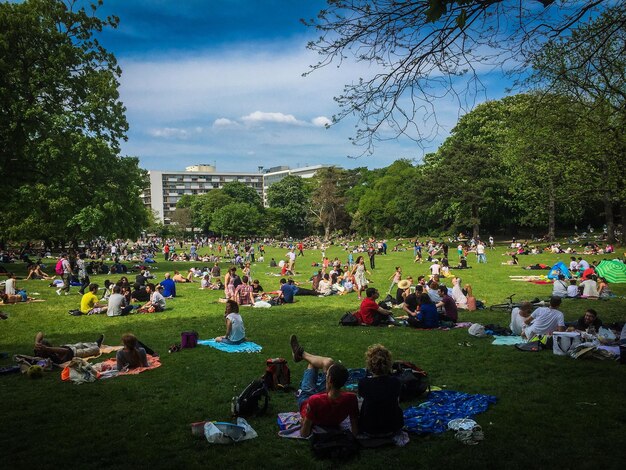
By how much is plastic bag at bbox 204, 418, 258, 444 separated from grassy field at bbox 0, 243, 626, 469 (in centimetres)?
10

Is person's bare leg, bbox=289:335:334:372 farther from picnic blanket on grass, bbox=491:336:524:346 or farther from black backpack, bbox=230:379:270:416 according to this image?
picnic blanket on grass, bbox=491:336:524:346

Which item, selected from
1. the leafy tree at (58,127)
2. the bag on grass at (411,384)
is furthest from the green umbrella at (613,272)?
the leafy tree at (58,127)

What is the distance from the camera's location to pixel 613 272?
802 inches

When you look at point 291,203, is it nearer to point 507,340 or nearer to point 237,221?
point 237,221

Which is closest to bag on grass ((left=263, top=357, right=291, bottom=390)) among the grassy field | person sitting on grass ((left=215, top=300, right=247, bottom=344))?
the grassy field

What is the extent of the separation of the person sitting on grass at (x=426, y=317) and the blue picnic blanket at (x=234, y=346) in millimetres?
4398

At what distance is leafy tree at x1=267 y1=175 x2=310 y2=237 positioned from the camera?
10156cm

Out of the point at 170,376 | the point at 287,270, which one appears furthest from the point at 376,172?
the point at 170,376

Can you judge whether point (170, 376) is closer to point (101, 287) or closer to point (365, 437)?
point (365, 437)

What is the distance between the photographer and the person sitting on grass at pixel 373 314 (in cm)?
1278

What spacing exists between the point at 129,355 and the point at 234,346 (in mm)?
2419

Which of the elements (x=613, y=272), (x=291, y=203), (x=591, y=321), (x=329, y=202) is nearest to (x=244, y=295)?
(x=591, y=321)

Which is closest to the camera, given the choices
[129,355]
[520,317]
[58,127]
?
[129,355]

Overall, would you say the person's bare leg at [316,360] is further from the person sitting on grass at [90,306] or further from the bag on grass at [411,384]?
the person sitting on grass at [90,306]
